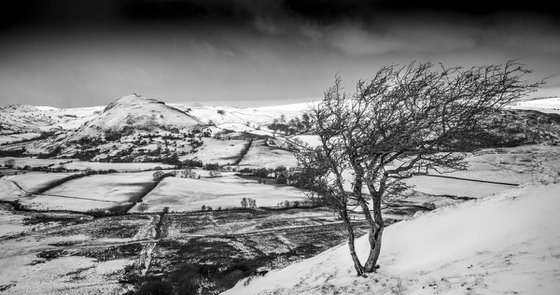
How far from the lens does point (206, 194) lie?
73.8 m

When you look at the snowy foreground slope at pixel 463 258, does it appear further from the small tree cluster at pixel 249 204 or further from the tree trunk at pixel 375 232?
the small tree cluster at pixel 249 204

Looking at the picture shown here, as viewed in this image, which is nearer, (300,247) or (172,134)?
(300,247)

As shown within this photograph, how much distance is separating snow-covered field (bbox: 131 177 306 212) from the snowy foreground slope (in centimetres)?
4849

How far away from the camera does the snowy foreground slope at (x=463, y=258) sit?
9.19m

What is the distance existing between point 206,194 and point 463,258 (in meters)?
67.1

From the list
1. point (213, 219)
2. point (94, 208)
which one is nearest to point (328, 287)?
point (213, 219)

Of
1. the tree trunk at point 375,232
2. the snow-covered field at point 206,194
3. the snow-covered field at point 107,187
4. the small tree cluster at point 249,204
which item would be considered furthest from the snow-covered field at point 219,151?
the tree trunk at point 375,232

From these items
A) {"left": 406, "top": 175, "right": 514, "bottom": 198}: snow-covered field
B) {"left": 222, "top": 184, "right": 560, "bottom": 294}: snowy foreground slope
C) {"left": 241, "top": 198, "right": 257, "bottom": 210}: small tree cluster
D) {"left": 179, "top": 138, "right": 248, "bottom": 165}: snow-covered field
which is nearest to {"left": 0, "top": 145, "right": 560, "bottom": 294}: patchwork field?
{"left": 406, "top": 175, "right": 514, "bottom": 198}: snow-covered field

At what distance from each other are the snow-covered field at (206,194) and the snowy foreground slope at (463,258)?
159ft

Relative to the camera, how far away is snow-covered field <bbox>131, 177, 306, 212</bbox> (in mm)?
66338

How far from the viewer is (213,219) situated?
5691cm

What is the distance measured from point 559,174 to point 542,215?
11.6 metres

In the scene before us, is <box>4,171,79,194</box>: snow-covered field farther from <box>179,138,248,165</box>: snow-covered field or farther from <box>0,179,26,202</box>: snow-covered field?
<box>179,138,248,165</box>: snow-covered field

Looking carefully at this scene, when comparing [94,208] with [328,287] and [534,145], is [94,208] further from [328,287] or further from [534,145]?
[534,145]
